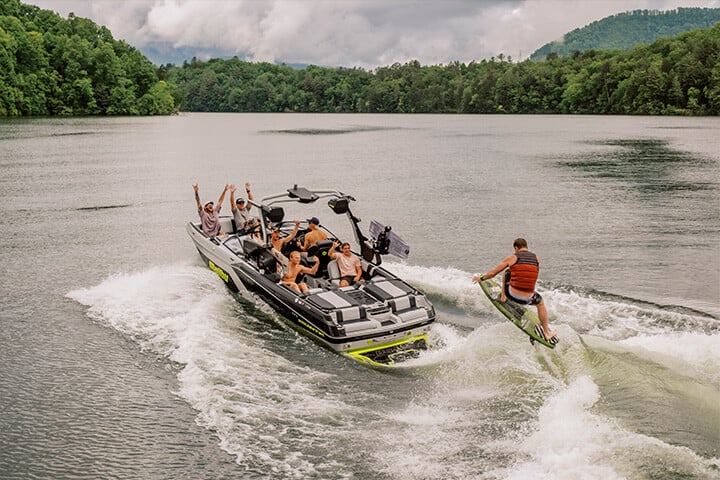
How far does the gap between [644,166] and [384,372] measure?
1291 inches

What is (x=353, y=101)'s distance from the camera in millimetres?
179000

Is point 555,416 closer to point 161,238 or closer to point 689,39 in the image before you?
point 161,238

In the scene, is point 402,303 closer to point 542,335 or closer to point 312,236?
point 542,335

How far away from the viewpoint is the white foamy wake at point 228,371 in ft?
28.4

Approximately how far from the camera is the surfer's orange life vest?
10555 mm

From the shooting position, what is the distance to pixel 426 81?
169625mm

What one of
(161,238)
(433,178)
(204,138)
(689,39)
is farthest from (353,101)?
(161,238)

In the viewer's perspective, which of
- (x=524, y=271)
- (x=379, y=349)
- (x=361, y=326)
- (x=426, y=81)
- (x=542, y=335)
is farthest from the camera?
(x=426, y=81)

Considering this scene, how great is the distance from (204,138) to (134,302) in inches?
2316

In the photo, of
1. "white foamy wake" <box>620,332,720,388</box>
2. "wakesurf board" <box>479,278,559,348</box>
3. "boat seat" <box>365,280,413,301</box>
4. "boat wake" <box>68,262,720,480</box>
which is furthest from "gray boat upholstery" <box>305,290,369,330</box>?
"white foamy wake" <box>620,332,720,388</box>

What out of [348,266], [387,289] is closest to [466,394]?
[387,289]

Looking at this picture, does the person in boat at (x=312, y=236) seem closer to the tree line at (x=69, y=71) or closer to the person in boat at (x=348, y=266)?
the person in boat at (x=348, y=266)

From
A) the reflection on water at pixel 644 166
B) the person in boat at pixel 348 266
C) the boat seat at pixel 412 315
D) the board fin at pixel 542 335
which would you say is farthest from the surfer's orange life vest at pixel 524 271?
the reflection on water at pixel 644 166

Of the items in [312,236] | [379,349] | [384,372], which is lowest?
[384,372]
